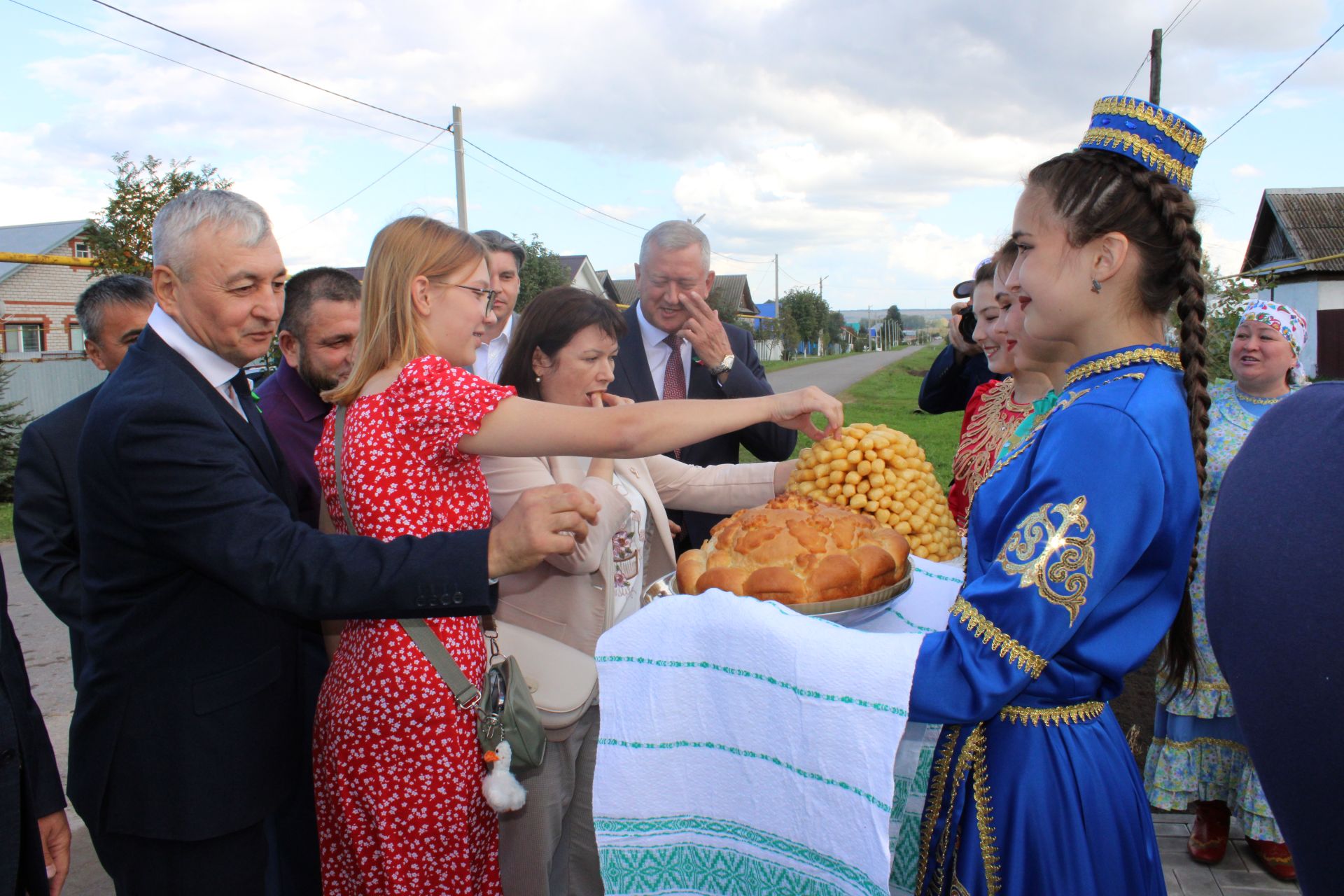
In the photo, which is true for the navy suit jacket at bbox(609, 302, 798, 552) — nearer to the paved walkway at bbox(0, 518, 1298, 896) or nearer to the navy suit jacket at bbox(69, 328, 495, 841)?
the navy suit jacket at bbox(69, 328, 495, 841)

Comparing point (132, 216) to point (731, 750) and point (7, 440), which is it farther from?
point (731, 750)

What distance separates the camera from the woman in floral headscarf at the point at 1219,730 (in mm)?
3994

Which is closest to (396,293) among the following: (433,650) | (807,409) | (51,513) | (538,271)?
(433,650)

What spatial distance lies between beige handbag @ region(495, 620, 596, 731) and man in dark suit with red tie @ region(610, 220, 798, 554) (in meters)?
1.46

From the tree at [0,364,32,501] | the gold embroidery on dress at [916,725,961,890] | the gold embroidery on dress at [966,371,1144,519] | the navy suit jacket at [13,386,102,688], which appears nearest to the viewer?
the gold embroidery on dress at [966,371,1144,519]

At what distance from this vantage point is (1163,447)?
1520 mm

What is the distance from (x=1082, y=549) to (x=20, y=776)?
8.36ft

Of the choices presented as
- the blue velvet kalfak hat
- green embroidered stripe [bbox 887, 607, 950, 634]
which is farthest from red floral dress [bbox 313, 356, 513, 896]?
the blue velvet kalfak hat

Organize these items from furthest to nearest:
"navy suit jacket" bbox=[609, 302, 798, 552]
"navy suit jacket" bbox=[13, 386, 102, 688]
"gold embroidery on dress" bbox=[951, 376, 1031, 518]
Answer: "navy suit jacket" bbox=[609, 302, 798, 552] → "navy suit jacket" bbox=[13, 386, 102, 688] → "gold embroidery on dress" bbox=[951, 376, 1031, 518]

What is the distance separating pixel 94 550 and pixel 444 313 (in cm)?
107

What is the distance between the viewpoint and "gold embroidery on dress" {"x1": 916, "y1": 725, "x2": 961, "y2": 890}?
1.81 metres

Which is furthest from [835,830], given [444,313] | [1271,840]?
[1271,840]

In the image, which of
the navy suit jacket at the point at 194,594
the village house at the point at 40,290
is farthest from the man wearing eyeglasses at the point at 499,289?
the village house at the point at 40,290

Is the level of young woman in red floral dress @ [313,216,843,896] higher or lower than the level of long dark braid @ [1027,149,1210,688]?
lower
